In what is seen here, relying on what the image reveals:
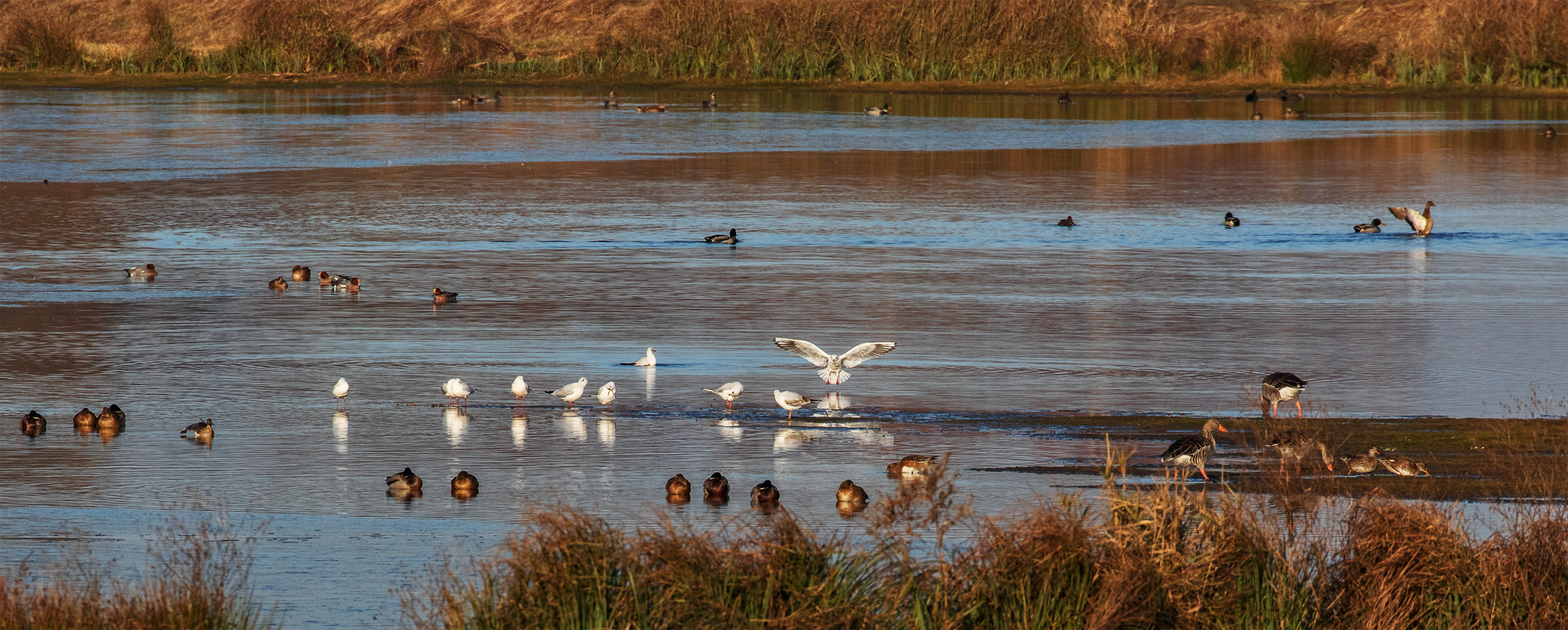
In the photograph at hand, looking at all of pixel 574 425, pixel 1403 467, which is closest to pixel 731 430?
pixel 574 425

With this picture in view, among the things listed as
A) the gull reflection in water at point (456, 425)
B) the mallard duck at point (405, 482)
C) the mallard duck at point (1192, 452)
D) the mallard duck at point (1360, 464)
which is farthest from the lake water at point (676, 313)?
the mallard duck at point (1360, 464)

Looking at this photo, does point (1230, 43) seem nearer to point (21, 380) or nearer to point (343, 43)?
point (343, 43)

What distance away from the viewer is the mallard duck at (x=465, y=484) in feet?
37.8

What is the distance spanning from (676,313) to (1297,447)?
29.6 feet

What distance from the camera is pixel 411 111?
5712 centimetres

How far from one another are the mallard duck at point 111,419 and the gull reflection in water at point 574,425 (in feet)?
9.36

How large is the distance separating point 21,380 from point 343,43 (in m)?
63.2

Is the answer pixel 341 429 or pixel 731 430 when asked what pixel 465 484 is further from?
pixel 731 430

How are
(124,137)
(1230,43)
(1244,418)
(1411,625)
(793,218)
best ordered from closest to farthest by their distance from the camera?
(1411,625) → (1244,418) → (793,218) → (124,137) → (1230,43)

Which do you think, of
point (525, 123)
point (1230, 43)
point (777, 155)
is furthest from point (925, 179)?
point (1230, 43)

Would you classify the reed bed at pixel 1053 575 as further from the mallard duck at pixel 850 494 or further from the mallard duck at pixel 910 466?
the mallard duck at pixel 910 466

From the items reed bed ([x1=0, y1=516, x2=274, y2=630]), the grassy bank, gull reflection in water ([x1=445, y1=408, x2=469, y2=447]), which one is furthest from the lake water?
the grassy bank

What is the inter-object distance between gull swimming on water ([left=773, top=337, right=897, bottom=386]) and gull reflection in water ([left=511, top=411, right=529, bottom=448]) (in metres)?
1.75

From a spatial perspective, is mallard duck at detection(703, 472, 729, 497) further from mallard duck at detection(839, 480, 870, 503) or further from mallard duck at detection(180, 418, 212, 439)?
mallard duck at detection(180, 418, 212, 439)
